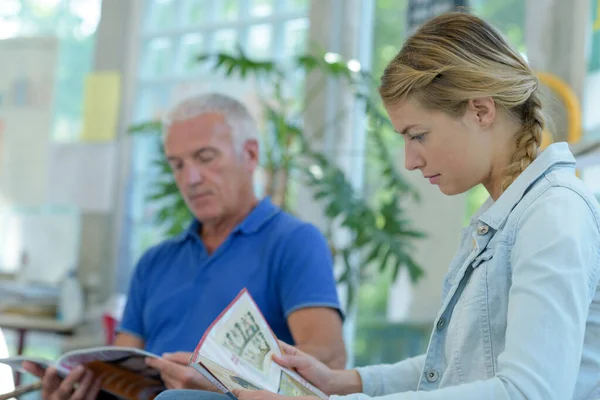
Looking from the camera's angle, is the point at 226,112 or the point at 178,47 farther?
the point at 178,47

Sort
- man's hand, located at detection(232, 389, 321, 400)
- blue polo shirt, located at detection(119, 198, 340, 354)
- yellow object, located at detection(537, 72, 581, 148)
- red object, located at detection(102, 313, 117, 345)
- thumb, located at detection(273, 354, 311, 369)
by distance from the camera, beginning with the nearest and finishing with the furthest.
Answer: man's hand, located at detection(232, 389, 321, 400)
thumb, located at detection(273, 354, 311, 369)
blue polo shirt, located at detection(119, 198, 340, 354)
yellow object, located at detection(537, 72, 581, 148)
red object, located at detection(102, 313, 117, 345)

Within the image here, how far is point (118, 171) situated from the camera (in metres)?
3.42

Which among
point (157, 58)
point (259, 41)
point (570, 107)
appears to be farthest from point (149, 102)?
point (570, 107)

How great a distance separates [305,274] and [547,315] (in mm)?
800

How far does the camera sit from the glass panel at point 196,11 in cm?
327

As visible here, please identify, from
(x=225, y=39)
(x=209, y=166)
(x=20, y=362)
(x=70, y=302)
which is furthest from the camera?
(x=225, y=39)

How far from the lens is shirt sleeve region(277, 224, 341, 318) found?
4.93 feet

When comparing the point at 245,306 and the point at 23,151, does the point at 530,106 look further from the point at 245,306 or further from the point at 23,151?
the point at 23,151

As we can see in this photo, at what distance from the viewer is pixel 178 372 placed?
1.24 metres

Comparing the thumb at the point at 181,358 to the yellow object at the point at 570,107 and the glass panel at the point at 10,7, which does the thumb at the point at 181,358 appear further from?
the glass panel at the point at 10,7

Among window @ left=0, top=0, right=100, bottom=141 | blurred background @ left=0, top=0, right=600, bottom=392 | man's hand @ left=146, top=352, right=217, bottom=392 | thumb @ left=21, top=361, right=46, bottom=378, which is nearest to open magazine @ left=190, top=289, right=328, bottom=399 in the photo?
man's hand @ left=146, top=352, right=217, bottom=392

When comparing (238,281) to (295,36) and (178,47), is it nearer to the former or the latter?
(295,36)

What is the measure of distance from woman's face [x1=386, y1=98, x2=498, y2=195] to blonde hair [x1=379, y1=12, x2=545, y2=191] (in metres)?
0.01

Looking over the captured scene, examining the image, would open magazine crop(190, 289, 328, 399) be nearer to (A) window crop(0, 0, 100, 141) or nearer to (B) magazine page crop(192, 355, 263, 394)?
(B) magazine page crop(192, 355, 263, 394)
